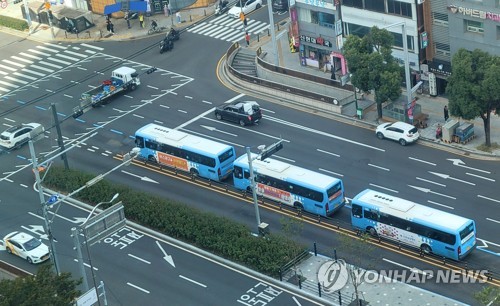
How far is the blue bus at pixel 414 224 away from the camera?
288ft

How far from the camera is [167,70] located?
12988 cm

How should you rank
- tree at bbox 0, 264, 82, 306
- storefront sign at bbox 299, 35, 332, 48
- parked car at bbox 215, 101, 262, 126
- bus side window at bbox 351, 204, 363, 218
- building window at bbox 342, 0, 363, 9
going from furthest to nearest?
storefront sign at bbox 299, 35, 332, 48 < building window at bbox 342, 0, 363, 9 < parked car at bbox 215, 101, 262, 126 < bus side window at bbox 351, 204, 363, 218 < tree at bbox 0, 264, 82, 306

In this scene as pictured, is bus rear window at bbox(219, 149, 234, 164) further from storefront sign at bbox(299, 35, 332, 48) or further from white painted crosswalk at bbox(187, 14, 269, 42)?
white painted crosswalk at bbox(187, 14, 269, 42)

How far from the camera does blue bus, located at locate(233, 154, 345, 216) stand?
316 ft

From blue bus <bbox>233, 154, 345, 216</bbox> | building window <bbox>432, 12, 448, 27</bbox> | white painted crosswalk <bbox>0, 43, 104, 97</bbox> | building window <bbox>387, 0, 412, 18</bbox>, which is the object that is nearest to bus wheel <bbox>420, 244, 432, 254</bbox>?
blue bus <bbox>233, 154, 345, 216</bbox>

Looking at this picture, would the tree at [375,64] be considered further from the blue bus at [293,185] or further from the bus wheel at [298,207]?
the bus wheel at [298,207]

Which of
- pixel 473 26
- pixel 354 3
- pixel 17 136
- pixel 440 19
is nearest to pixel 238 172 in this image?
pixel 17 136

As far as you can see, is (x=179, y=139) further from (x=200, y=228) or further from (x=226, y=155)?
(x=200, y=228)

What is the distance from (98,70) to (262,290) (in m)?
52.4

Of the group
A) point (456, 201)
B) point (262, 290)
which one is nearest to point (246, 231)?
point (262, 290)

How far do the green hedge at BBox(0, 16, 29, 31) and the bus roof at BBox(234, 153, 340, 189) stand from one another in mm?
55119

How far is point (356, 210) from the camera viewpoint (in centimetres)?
9375

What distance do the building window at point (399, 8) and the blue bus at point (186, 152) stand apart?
2490cm

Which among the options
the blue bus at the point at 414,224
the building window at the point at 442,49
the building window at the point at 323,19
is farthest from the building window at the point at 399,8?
the blue bus at the point at 414,224
